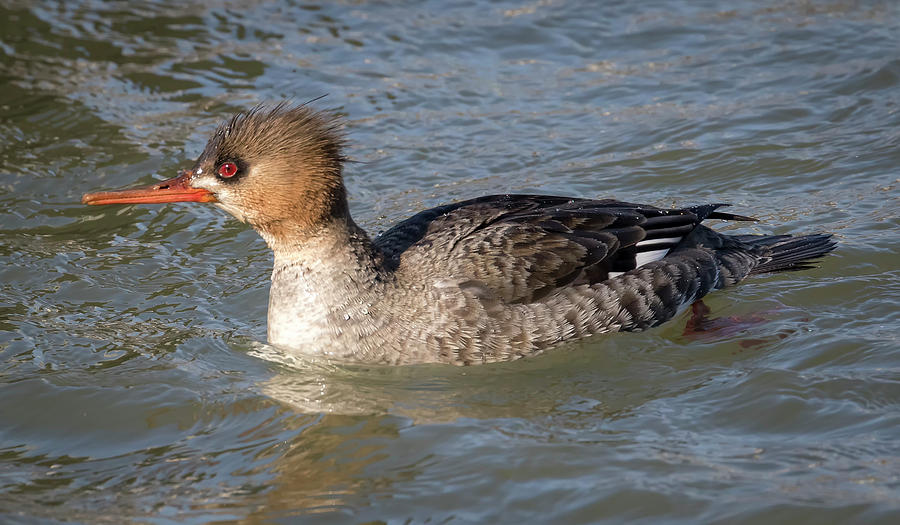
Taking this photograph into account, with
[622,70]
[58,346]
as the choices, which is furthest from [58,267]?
[622,70]

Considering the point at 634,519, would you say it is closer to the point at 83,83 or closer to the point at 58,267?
the point at 58,267

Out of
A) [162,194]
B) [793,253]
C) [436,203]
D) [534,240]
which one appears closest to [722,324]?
[793,253]

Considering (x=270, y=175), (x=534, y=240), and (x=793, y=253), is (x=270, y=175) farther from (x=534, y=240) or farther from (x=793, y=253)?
(x=793, y=253)

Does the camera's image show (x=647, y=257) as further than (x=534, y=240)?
Yes

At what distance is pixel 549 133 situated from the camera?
1112cm

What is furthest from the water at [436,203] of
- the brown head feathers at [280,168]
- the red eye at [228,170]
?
the red eye at [228,170]

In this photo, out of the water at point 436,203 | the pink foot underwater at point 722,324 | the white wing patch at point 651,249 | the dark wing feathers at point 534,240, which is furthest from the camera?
the white wing patch at point 651,249

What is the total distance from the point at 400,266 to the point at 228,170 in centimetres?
139

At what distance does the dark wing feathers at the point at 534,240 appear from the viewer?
741cm

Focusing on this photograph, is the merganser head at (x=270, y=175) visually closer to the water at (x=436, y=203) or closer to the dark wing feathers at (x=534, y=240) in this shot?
the dark wing feathers at (x=534, y=240)

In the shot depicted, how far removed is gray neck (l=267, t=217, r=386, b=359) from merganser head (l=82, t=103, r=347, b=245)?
15 cm

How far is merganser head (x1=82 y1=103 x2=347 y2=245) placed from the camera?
7152 millimetres

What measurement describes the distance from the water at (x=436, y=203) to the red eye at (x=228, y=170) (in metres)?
1.36

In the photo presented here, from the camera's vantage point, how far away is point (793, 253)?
8336mm
